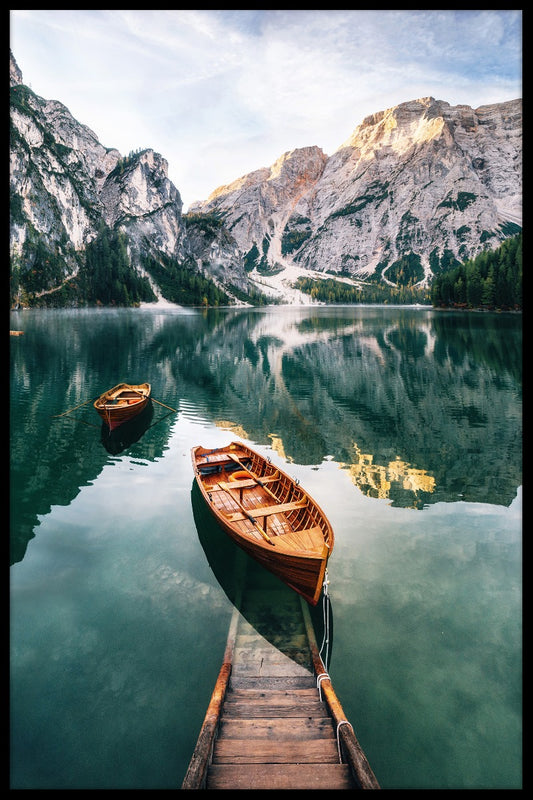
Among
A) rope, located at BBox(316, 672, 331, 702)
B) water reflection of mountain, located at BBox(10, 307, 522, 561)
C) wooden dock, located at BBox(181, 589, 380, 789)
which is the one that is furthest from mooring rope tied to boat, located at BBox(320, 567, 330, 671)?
water reflection of mountain, located at BBox(10, 307, 522, 561)

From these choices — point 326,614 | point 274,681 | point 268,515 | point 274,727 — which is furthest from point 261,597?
point 274,727

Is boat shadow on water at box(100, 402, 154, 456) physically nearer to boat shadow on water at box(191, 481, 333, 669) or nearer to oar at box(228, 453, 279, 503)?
oar at box(228, 453, 279, 503)

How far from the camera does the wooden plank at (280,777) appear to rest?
6.86 metres

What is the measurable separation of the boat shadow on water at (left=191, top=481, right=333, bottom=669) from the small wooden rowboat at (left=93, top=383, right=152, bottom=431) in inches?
590

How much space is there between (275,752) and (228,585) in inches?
279

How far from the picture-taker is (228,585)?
14.3 meters

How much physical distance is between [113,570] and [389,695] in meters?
10.2

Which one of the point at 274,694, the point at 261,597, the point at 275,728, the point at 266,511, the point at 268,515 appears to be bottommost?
the point at 261,597

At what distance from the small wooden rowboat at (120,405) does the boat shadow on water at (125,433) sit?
2.68 feet

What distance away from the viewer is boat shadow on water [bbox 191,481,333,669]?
11.7m

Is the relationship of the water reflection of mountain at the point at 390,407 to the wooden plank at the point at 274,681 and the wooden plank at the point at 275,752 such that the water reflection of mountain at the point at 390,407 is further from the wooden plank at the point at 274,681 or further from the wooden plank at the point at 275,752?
the wooden plank at the point at 275,752

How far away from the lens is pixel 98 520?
18.6 meters

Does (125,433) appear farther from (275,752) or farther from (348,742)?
(348,742)
